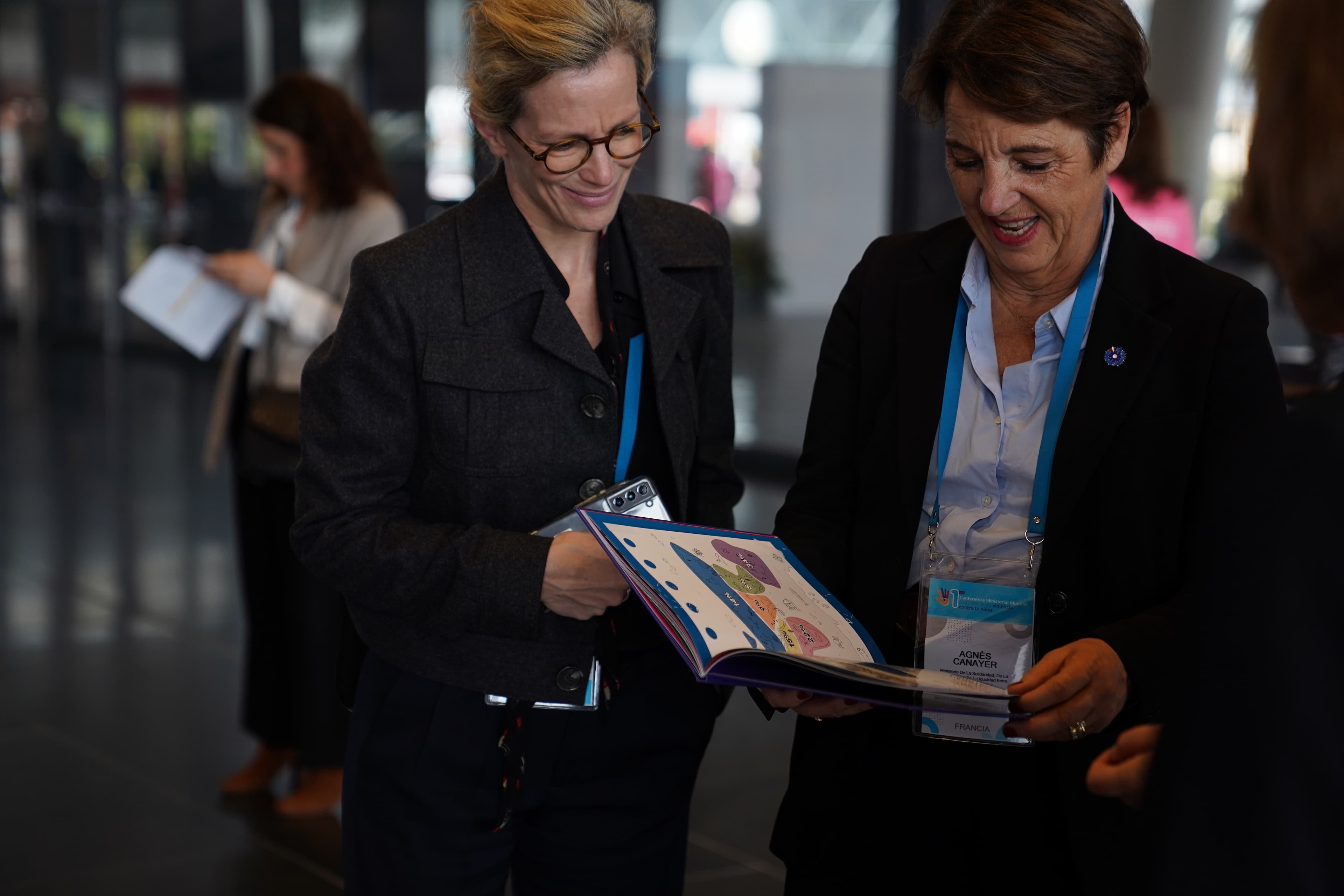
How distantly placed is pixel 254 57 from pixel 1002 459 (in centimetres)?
1199

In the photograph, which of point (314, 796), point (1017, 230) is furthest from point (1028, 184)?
point (314, 796)

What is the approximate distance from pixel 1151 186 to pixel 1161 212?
0.11 m

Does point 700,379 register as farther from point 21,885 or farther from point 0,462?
point 0,462

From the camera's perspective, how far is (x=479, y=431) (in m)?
1.80

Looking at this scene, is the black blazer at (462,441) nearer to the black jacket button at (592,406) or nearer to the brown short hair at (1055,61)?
the black jacket button at (592,406)

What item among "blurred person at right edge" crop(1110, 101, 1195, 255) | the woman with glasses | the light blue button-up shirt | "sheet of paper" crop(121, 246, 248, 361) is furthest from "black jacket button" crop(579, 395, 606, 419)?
"blurred person at right edge" crop(1110, 101, 1195, 255)

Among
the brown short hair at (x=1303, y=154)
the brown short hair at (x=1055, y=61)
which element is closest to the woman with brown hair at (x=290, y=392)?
the brown short hair at (x=1055, y=61)

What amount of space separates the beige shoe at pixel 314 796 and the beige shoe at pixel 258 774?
4.3 inches

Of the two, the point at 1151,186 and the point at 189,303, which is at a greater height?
the point at 1151,186

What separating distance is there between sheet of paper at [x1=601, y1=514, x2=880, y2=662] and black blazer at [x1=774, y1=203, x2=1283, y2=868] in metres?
0.14

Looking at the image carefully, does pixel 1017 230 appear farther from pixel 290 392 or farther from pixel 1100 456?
pixel 290 392

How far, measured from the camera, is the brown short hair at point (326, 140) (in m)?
3.85

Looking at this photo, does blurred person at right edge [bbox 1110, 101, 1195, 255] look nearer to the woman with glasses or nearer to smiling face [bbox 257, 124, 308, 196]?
smiling face [bbox 257, 124, 308, 196]

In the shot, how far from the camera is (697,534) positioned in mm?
1656
